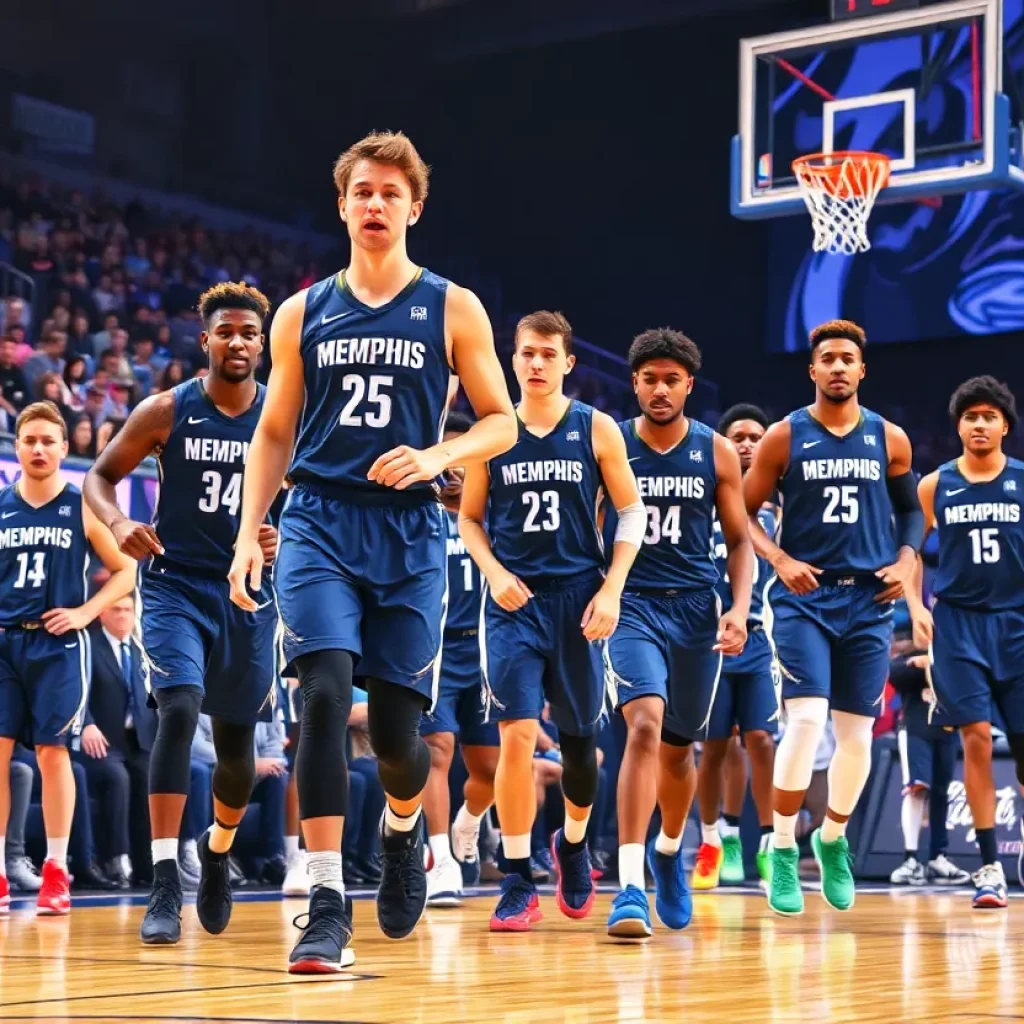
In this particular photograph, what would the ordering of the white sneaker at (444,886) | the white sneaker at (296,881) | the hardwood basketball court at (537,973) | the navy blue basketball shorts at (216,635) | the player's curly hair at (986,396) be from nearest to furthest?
the hardwood basketball court at (537,973)
the navy blue basketball shorts at (216,635)
the white sneaker at (444,886)
the player's curly hair at (986,396)
the white sneaker at (296,881)

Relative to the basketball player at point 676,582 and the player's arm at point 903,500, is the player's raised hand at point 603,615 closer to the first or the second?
the basketball player at point 676,582

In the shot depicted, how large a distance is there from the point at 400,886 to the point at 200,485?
1780 millimetres

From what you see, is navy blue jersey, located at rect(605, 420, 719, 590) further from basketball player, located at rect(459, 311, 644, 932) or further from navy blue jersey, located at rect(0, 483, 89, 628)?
navy blue jersey, located at rect(0, 483, 89, 628)

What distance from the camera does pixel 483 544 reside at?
21.6ft

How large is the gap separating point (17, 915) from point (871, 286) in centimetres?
1460

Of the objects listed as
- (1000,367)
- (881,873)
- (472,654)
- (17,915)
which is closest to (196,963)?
(17,915)

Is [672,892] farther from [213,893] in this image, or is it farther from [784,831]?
[213,893]

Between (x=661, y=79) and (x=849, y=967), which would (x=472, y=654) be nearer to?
(x=849, y=967)

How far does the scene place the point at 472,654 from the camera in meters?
8.68

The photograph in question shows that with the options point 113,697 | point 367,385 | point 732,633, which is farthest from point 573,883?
point 113,697

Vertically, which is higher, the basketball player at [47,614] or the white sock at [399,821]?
the basketball player at [47,614]

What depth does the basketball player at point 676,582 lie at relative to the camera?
Answer: 6688mm

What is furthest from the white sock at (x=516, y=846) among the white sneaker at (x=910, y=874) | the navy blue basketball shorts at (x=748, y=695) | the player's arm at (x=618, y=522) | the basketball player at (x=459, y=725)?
the white sneaker at (x=910, y=874)

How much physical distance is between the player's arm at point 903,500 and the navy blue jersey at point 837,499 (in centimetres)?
5
